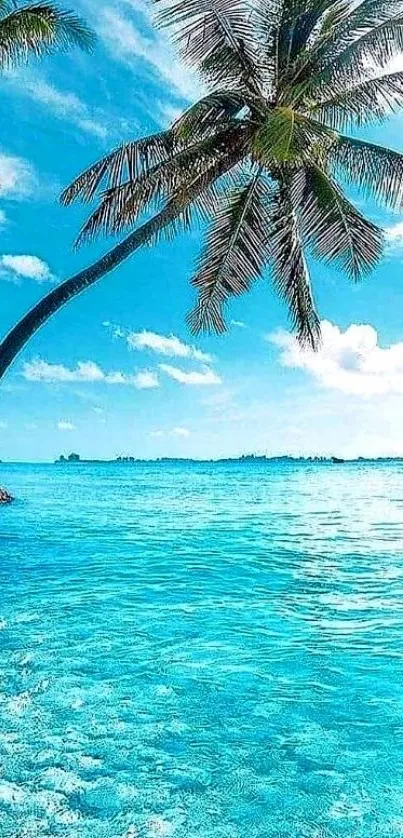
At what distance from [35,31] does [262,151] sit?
3776 millimetres

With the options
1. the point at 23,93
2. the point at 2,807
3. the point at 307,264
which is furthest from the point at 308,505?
the point at 2,807

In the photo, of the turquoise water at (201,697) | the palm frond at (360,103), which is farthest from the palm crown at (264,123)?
the turquoise water at (201,697)

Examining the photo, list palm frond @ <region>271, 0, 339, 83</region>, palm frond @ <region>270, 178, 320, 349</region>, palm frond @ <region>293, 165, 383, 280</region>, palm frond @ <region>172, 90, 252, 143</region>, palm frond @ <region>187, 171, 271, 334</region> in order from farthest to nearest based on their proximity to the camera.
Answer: palm frond @ <region>270, 178, 320, 349</region>, palm frond @ <region>187, 171, 271, 334</region>, palm frond @ <region>293, 165, 383, 280</region>, palm frond @ <region>271, 0, 339, 83</region>, palm frond @ <region>172, 90, 252, 143</region>

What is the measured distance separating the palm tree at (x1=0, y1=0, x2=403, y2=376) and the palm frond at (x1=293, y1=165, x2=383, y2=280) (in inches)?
0.7

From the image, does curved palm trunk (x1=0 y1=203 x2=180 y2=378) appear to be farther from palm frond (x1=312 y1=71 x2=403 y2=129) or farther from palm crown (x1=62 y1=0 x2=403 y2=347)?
palm frond (x1=312 y1=71 x2=403 y2=129)

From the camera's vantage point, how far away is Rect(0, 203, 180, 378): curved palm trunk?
7453 millimetres

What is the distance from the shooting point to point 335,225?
9336 millimetres

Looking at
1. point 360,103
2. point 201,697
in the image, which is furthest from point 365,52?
point 201,697

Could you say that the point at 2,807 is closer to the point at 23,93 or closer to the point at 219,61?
the point at 219,61

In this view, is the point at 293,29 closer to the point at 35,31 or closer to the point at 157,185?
the point at 157,185

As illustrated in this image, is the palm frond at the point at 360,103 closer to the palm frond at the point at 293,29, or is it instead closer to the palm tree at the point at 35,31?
the palm frond at the point at 293,29

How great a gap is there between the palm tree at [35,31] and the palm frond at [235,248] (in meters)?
3.21

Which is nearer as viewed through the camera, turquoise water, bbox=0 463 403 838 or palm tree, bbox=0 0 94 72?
turquoise water, bbox=0 463 403 838

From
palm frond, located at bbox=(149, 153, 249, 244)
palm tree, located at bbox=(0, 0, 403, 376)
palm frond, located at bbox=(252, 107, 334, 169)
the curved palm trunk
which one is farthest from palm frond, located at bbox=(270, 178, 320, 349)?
the curved palm trunk
